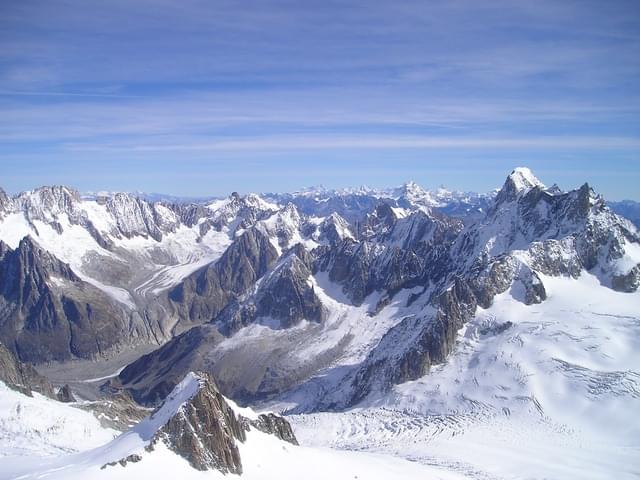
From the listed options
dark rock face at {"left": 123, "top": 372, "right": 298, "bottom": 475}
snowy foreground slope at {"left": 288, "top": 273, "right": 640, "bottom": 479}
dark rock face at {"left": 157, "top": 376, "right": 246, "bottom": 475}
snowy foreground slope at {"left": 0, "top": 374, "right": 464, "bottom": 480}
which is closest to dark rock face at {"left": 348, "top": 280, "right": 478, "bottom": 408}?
snowy foreground slope at {"left": 288, "top": 273, "right": 640, "bottom": 479}

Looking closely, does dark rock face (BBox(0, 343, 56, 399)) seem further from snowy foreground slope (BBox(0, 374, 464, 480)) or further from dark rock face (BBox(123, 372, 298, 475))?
dark rock face (BBox(123, 372, 298, 475))

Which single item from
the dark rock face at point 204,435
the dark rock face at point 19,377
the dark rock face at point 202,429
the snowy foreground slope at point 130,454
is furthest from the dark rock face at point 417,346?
the dark rock face at point 204,435

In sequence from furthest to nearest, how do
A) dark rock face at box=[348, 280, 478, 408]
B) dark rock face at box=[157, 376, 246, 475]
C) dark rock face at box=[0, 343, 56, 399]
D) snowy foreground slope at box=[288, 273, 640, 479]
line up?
1. dark rock face at box=[348, 280, 478, 408]
2. dark rock face at box=[0, 343, 56, 399]
3. snowy foreground slope at box=[288, 273, 640, 479]
4. dark rock face at box=[157, 376, 246, 475]

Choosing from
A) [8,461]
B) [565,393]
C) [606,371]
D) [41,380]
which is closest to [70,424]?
[8,461]

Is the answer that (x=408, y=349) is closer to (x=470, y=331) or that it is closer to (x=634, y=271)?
(x=470, y=331)

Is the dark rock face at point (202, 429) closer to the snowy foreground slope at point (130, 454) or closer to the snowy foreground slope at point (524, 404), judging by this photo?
the snowy foreground slope at point (130, 454)

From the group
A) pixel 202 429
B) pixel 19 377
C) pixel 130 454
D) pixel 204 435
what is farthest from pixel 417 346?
pixel 130 454
